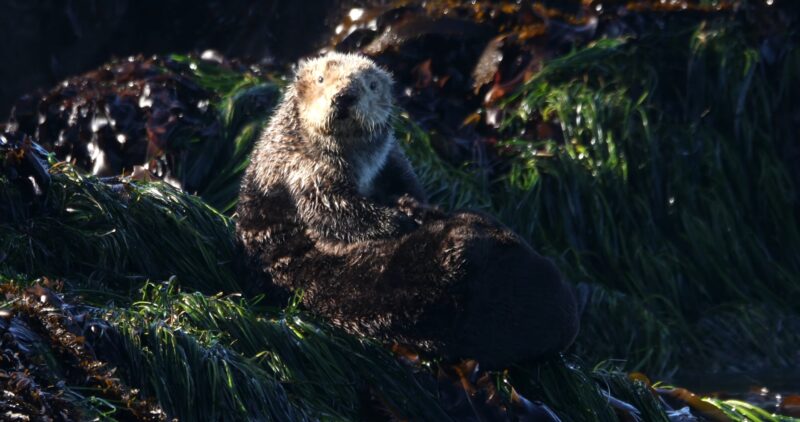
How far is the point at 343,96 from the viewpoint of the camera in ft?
15.4

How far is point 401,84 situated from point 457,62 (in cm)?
38

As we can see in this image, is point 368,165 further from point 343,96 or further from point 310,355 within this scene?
point 310,355

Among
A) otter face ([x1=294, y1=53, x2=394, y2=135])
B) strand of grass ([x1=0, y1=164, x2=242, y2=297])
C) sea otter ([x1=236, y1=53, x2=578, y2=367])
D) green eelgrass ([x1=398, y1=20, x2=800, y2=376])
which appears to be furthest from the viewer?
green eelgrass ([x1=398, y1=20, x2=800, y2=376])

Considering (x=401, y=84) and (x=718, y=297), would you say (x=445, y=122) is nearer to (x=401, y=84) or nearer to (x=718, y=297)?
(x=401, y=84)

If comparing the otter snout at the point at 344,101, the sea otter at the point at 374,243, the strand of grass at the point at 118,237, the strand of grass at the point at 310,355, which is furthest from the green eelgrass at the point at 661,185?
the strand of grass at the point at 310,355

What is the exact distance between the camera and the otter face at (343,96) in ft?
15.5

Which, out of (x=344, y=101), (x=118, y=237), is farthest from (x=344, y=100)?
(x=118, y=237)

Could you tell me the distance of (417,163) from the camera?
271 inches

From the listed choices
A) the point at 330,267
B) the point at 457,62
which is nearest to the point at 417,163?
the point at 457,62

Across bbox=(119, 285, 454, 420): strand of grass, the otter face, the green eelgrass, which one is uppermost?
the otter face

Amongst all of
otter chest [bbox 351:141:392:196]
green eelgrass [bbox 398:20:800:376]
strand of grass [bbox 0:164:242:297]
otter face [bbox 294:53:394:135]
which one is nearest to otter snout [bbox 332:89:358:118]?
otter face [bbox 294:53:394:135]

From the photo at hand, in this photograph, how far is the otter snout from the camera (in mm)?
4691

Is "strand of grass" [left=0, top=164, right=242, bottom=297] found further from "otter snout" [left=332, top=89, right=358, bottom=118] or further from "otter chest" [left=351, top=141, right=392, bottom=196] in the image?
"otter snout" [left=332, top=89, right=358, bottom=118]

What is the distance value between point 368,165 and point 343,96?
1.12ft
